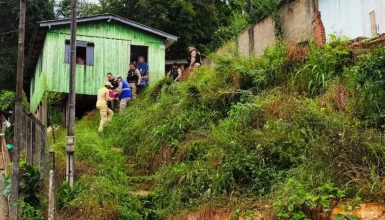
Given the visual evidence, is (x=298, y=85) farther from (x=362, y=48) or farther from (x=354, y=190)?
(x=354, y=190)

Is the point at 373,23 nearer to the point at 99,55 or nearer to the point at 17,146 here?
the point at 17,146

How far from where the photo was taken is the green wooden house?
1739 centimetres

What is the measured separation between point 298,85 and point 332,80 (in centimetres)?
78

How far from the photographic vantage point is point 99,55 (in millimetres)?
18109

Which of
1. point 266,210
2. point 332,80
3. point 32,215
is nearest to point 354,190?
point 266,210

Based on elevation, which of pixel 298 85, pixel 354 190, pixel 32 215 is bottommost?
pixel 32 215

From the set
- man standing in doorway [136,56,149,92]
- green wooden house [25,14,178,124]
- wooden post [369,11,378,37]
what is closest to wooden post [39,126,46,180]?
green wooden house [25,14,178,124]

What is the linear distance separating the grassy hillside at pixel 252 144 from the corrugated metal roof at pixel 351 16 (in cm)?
198

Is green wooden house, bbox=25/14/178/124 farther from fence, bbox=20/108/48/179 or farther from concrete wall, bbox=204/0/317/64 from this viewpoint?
fence, bbox=20/108/48/179

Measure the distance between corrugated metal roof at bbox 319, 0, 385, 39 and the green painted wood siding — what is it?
23.7ft

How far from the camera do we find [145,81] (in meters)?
17.7

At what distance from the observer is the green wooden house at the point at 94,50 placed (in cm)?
1739

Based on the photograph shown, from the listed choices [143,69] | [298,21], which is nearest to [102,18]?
[143,69]

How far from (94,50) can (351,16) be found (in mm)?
9580
